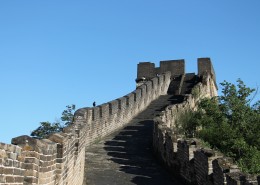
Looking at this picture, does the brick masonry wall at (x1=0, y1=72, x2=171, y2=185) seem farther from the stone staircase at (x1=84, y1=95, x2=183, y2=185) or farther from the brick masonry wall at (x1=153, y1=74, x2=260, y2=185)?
the brick masonry wall at (x1=153, y1=74, x2=260, y2=185)

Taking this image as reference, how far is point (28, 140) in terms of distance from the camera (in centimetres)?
527

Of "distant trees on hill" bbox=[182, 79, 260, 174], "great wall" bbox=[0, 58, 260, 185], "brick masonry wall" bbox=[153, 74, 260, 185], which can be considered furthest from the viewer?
"distant trees on hill" bbox=[182, 79, 260, 174]

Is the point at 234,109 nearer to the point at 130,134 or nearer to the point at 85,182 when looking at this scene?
the point at 130,134

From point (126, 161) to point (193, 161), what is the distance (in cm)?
262

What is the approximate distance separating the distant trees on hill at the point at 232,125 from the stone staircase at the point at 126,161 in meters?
2.30

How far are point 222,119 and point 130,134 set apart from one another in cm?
445

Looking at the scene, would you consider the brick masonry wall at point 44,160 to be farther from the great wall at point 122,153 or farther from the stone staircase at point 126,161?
the stone staircase at point 126,161

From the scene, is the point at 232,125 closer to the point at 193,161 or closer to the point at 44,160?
the point at 193,161

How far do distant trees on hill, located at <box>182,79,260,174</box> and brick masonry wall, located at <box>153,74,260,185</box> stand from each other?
227 centimetres

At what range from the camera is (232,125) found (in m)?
17.7

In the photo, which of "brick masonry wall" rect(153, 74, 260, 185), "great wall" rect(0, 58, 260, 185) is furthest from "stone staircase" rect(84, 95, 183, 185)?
"brick masonry wall" rect(153, 74, 260, 185)

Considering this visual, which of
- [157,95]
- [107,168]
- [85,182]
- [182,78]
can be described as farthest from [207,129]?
[182,78]

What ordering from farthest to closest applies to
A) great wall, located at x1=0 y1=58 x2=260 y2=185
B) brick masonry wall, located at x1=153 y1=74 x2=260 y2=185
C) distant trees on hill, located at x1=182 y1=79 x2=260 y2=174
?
distant trees on hill, located at x1=182 y1=79 x2=260 y2=174 → brick masonry wall, located at x1=153 y1=74 x2=260 y2=185 → great wall, located at x1=0 y1=58 x2=260 y2=185

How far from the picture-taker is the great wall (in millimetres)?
5320
